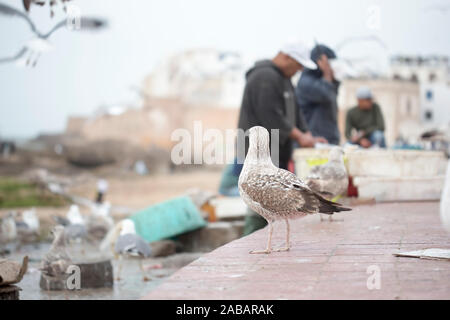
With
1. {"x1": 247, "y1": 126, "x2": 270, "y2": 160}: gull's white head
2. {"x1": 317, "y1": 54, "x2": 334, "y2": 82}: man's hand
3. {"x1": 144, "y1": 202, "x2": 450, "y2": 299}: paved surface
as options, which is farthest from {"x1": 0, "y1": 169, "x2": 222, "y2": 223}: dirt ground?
{"x1": 247, "y1": 126, "x2": 270, "y2": 160}: gull's white head

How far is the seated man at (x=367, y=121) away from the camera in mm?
11867

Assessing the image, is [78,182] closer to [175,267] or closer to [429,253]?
[175,267]

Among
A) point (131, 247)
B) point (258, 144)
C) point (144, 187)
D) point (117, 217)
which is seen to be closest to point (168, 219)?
point (131, 247)

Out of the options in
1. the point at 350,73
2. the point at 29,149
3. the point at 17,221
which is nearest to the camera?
the point at 350,73

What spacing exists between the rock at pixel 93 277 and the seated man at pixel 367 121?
476 cm

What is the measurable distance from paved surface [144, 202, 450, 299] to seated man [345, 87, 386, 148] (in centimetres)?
545

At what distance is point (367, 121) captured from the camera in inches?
472

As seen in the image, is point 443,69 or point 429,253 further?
point 443,69

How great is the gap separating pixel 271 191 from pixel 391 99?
162 feet

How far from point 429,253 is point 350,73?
22.8ft

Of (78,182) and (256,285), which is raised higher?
(256,285)

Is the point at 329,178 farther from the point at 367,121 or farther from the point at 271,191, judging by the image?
the point at 367,121

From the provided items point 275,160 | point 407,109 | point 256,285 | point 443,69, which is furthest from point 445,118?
point 256,285
